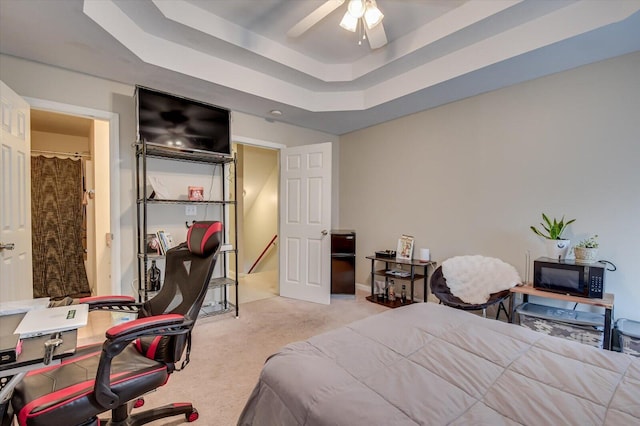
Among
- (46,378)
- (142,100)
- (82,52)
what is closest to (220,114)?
(142,100)

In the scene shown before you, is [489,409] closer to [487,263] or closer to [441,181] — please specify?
[487,263]

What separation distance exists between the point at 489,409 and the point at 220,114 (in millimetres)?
3357

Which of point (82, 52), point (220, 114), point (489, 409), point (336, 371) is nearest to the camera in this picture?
point (489, 409)

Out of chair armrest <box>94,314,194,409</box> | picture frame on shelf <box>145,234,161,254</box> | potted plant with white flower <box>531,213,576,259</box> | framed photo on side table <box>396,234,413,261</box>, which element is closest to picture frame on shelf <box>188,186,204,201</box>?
picture frame on shelf <box>145,234,161,254</box>

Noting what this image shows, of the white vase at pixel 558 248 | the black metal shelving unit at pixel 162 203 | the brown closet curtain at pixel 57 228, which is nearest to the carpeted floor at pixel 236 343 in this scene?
the black metal shelving unit at pixel 162 203

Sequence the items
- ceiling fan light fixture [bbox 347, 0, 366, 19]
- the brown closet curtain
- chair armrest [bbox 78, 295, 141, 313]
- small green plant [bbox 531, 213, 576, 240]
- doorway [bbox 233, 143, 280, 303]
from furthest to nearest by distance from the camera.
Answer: doorway [bbox 233, 143, 280, 303] < the brown closet curtain < small green plant [bbox 531, 213, 576, 240] < ceiling fan light fixture [bbox 347, 0, 366, 19] < chair armrest [bbox 78, 295, 141, 313]

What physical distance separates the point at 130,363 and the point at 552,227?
3.32 meters

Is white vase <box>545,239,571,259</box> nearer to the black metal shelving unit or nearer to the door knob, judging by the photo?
the black metal shelving unit

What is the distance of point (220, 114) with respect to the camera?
3.30 meters

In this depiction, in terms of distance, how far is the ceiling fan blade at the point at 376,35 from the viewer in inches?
81.4

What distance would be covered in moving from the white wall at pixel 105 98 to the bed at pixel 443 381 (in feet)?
8.12

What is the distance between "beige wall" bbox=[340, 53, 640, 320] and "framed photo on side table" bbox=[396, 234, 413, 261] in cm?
11

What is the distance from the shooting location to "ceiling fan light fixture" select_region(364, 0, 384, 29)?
6.10 ft

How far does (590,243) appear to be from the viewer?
244 cm
